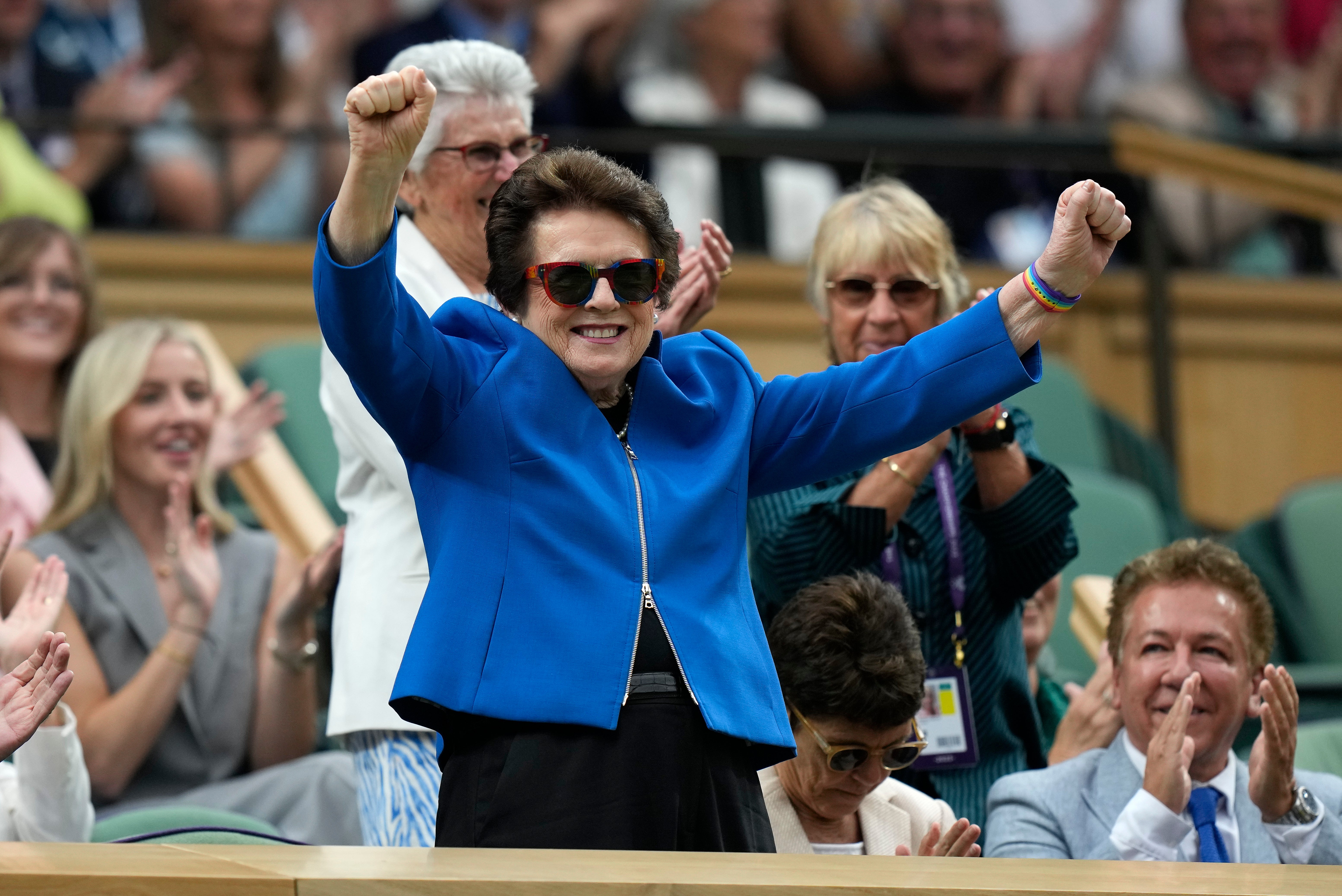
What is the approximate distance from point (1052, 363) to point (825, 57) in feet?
4.37

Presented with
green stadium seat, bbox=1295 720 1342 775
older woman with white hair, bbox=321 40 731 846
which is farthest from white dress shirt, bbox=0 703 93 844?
green stadium seat, bbox=1295 720 1342 775

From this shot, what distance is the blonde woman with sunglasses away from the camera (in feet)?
7.34

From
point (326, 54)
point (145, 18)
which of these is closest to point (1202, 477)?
point (326, 54)

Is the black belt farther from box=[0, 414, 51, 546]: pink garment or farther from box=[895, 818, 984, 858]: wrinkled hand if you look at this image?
box=[0, 414, 51, 546]: pink garment

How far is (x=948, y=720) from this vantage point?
2580 mm

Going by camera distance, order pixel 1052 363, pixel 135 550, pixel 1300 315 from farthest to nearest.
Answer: pixel 1300 315 < pixel 1052 363 < pixel 135 550

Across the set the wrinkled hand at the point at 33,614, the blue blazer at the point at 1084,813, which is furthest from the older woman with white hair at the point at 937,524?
the wrinkled hand at the point at 33,614

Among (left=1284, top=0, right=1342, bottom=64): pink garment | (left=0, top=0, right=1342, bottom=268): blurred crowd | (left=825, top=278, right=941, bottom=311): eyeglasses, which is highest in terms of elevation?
(left=1284, top=0, right=1342, bottom=64): pink garment

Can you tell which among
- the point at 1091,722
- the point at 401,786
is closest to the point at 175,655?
the point at 401,786

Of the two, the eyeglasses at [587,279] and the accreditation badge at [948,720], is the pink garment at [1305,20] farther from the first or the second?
the eyeglasses at [587,279]

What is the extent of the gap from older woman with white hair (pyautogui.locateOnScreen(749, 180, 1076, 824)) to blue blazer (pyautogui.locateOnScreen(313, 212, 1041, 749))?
1.77 ft

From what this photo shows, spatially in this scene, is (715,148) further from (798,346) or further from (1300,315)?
(1300,315)

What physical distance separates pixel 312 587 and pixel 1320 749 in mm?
1682

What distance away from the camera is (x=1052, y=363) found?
5.12 m
